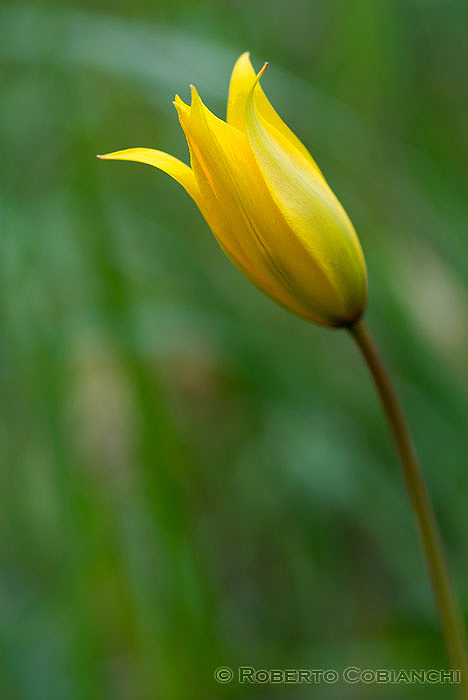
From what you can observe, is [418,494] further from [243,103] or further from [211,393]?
[211,393]

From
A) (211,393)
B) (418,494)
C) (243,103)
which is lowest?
(418,494)

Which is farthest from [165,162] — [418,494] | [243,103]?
[418,494]

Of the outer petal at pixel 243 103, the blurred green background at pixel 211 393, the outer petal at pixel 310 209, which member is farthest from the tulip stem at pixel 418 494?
the blurred green background at pixel 211 393

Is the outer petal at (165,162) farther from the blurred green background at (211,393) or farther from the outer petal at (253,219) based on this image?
the blurred green background at (211,393)

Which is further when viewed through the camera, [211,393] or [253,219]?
[211,393]

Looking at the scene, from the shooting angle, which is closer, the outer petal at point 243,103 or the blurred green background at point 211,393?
the outer petal at point 243,103

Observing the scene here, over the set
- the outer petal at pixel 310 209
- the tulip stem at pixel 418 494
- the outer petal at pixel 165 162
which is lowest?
the tulip stem at pixel 418 494

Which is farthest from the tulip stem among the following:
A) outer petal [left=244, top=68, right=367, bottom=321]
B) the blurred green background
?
the blurred green background
